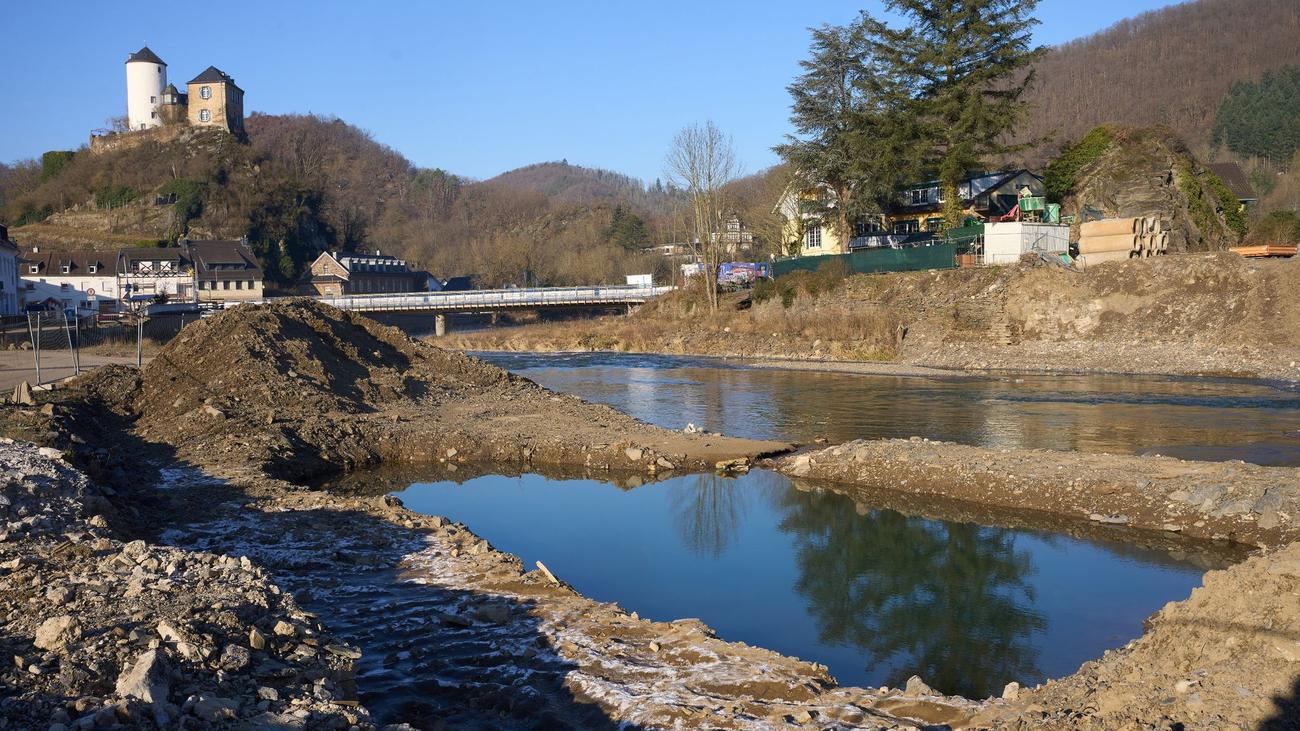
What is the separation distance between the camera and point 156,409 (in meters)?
24.1

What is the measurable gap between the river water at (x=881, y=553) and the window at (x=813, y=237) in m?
36.5

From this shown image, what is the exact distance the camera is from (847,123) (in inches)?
2175

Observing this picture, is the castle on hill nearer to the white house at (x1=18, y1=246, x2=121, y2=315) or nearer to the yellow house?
the white house at (x1=18, y1=246, x2=121, y2=315)

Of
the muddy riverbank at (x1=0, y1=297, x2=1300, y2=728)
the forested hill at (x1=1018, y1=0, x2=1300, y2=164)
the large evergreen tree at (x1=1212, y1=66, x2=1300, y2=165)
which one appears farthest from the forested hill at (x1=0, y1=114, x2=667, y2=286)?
the muddy riverbank at (x1=0, y1=297, x2=1300, y2=728)

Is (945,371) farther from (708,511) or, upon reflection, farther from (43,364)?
(43,364)

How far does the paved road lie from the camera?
31.4 metres

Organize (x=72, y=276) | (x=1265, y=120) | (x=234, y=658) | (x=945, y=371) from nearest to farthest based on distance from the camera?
(x=234, y=658) → (x=945, y=371) → (x=72, y=276) → (x=1265, y=120)

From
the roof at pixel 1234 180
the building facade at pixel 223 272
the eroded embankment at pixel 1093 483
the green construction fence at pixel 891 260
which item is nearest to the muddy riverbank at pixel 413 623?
the eroded embankment at pixel 1093 483

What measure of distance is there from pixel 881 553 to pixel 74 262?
92.4 metres

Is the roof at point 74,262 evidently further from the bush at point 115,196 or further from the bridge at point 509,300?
the bridge at point 509,300

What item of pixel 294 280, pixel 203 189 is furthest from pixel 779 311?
pixel 203 189

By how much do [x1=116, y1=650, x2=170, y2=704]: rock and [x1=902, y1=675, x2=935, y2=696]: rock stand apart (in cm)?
659

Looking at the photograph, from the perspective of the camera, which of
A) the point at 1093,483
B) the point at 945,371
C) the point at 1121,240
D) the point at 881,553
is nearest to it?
the point at 881,553

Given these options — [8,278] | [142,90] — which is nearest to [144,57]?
[142,90]
